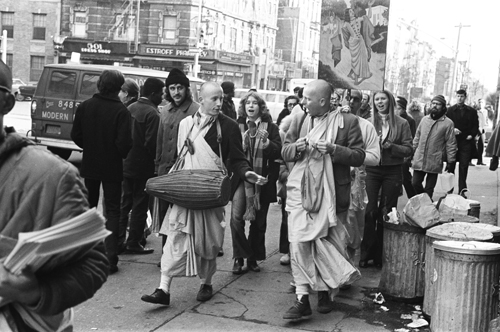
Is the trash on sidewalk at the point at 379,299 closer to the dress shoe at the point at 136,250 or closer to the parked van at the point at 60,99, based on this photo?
the dress shoe at the point at 136,250

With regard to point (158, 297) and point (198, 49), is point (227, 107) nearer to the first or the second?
point (158, 297)

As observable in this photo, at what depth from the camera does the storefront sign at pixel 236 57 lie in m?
55.0

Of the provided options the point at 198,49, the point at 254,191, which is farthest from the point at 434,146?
the point at 198,49

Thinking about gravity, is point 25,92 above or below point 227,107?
below

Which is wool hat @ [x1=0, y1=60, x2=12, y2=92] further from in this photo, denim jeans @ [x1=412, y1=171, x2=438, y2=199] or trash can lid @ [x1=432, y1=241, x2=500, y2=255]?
denim jeans @ [x1=412, y1=171, x2=438, y2=199]

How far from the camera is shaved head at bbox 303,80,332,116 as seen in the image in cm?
608

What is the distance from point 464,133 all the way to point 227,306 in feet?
29.7

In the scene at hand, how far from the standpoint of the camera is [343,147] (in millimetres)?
6020

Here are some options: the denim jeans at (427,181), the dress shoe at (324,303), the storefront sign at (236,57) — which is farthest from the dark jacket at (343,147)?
the storefront sign at (236,57)

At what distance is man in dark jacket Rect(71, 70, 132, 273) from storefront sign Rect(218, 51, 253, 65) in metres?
47.6

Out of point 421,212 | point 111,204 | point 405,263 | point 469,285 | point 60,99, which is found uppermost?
point 60,99

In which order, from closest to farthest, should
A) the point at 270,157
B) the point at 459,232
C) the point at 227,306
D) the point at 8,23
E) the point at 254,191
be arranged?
the point at 459,232 < the point at 227,306 < the point at 254,191 < the point at 270,157 < the point at 8,23

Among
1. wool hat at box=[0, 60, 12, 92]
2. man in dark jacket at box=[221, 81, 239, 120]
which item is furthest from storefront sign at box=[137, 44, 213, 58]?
wool hat at box=[0, 60, 12, 92]

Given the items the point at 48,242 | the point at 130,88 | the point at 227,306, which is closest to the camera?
the point at 48,242
